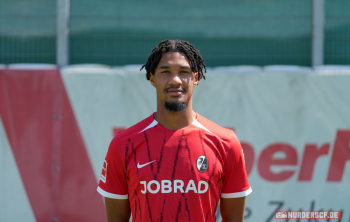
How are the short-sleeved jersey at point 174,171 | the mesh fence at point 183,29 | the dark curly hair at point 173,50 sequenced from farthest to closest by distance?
Answer: the mesh fence at point 183,29, the dark curly hair at point 173,50, the short-sleeved jersey at point 174,171

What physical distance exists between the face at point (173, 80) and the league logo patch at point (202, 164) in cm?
33

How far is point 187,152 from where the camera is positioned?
2170 millimetres

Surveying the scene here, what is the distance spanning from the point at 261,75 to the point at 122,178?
3365 mm

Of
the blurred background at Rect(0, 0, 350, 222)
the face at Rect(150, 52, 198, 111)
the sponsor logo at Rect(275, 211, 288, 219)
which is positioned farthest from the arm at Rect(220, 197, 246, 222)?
the sponsor logo at Rect(275, 211, 288, 219)

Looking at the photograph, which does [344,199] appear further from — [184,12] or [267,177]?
[184,12]

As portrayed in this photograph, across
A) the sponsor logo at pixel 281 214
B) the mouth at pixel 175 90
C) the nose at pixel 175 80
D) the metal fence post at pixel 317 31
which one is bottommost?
the sponsor logo at pixel 281 214

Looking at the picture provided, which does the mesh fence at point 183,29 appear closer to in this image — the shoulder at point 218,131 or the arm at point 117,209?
the shoulder at point 218,131

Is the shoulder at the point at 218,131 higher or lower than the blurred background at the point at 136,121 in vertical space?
higher

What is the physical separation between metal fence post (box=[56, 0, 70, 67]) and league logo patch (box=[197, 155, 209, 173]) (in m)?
4.19

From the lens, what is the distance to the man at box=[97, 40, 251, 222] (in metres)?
2.11

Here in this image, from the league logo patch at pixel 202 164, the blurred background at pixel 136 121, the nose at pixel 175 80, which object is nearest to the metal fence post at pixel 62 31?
the blurred background at pixel 136 121

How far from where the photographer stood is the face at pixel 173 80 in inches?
84.7

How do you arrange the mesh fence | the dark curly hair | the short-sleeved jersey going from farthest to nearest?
the mesh fence, the dark curly hair, the short-sleeved jersey

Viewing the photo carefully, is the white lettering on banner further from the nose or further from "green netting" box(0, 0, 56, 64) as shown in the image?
"green netting" box(0, 0, 56, 64)
